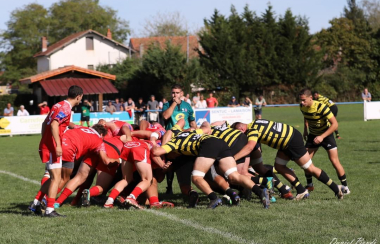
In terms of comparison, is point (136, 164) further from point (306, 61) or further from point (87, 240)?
point (306, 61)

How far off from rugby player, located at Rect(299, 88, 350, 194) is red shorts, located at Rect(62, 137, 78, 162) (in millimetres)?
3775

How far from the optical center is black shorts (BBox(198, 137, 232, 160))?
8.08 meters

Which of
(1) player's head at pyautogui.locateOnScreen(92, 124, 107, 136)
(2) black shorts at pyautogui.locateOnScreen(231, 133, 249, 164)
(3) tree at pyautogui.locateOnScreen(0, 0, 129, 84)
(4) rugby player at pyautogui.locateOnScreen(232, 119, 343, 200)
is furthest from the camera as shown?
(3) tree at pyautogui.locateOnScreen(0, 0, 129, 84)

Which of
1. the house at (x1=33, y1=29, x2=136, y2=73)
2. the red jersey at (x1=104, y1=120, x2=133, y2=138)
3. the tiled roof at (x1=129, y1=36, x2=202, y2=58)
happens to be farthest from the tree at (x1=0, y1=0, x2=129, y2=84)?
the red jersey at (x1=104, y1=120, x2=133, y2=138)

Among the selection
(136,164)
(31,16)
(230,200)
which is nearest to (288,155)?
(230,200)

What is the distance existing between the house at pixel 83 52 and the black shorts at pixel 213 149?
2245 inches

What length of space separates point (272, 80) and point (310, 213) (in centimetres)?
4460

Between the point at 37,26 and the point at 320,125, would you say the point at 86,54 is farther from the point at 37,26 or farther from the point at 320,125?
the point at 320,125

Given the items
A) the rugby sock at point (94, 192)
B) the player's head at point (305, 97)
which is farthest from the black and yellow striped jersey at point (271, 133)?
the rugby sock at point (94, 192)

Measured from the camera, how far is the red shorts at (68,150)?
27.3 feet

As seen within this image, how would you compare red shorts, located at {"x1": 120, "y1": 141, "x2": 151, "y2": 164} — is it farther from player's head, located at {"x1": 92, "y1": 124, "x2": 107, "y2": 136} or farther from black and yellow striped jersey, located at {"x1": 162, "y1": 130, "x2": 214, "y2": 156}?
player's head, located at {"x1": 92, "y1": 124, "x2": 107, "y2": 136}

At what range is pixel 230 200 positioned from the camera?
8.41m

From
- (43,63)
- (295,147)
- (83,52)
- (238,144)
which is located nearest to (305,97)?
(295,147)

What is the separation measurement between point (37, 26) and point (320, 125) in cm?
7649
